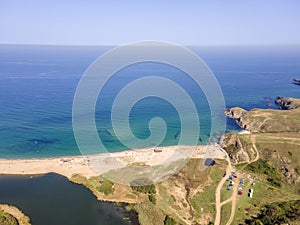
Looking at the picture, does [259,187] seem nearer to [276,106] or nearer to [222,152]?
[222,152]

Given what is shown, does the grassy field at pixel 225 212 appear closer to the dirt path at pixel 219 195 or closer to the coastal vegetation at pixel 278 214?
the dirt path at pixel 219 195

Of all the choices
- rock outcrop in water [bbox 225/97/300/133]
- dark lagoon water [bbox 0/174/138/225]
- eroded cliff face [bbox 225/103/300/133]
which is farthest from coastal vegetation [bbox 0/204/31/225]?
rock outcrop in water [bbox 225/97/300/133]

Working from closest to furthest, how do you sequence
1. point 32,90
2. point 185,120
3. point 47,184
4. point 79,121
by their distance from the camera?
1. point 47,184
2. point 79,121
3. point 185,120
4. point 32,90

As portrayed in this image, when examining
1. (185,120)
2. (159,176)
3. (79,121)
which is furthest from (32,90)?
(159,176)

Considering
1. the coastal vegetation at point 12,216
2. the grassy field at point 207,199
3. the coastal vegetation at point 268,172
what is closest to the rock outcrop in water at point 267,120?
the coastal vegetation at point 268,172

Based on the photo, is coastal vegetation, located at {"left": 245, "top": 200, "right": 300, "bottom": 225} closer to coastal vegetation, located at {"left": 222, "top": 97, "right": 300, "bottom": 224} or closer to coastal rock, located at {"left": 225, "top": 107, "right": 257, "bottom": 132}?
coastal vegetation, located at {"left": 222, "top": 97, "right": 300, "bottom": 224}

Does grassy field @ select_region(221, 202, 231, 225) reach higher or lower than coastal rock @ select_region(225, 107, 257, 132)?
lower
